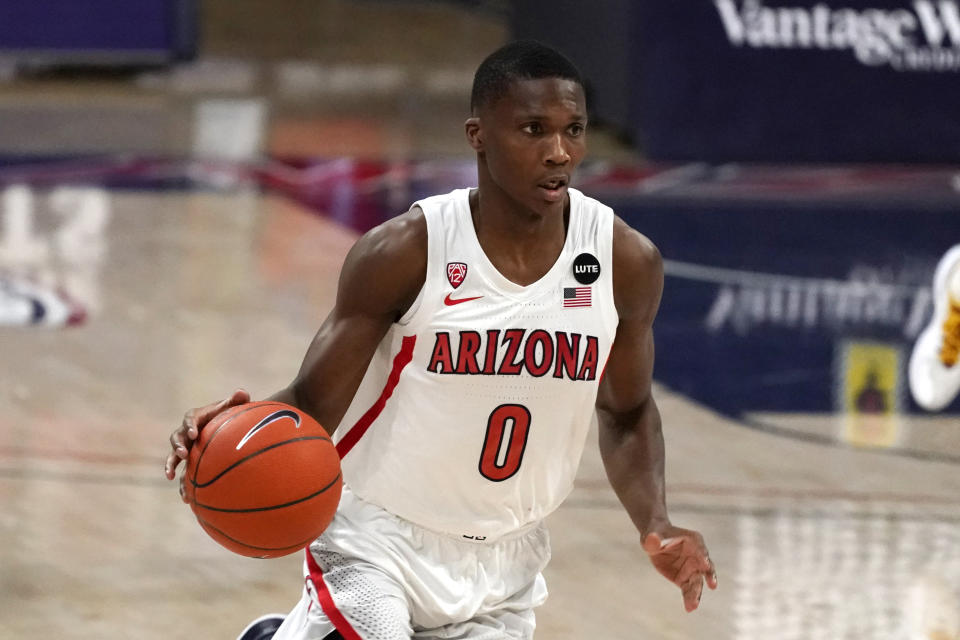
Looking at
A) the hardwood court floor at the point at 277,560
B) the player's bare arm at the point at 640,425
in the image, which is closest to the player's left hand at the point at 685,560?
the player's bare arm at the point at 640,425

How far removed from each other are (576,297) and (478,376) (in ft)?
0.87

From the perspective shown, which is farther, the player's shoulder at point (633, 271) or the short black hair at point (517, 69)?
the player's shoulder at point (633, 271)

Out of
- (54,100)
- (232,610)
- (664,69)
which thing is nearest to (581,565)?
(232,610)

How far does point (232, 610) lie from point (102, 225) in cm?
667

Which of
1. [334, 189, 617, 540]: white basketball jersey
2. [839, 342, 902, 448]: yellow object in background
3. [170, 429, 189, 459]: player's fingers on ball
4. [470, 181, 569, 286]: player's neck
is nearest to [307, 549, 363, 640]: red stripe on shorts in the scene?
[334, 189, 617, 540]: white basketball jersey

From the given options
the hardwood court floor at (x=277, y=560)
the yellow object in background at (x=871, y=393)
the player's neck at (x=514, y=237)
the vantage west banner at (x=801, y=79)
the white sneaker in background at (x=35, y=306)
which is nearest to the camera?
the player's neck at (x=514, y=237)

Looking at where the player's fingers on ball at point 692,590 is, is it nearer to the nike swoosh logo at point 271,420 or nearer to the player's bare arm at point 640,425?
the player's bare arm at point 640,425

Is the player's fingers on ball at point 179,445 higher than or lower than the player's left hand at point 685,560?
higher

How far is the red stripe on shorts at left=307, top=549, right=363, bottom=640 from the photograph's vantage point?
3297 mm

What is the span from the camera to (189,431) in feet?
10.4

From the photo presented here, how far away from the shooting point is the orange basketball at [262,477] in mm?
3158

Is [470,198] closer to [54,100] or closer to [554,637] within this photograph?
[554,637]

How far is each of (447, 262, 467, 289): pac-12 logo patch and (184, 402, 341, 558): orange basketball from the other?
0.41 meters

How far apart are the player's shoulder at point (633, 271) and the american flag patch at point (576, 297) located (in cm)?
8
